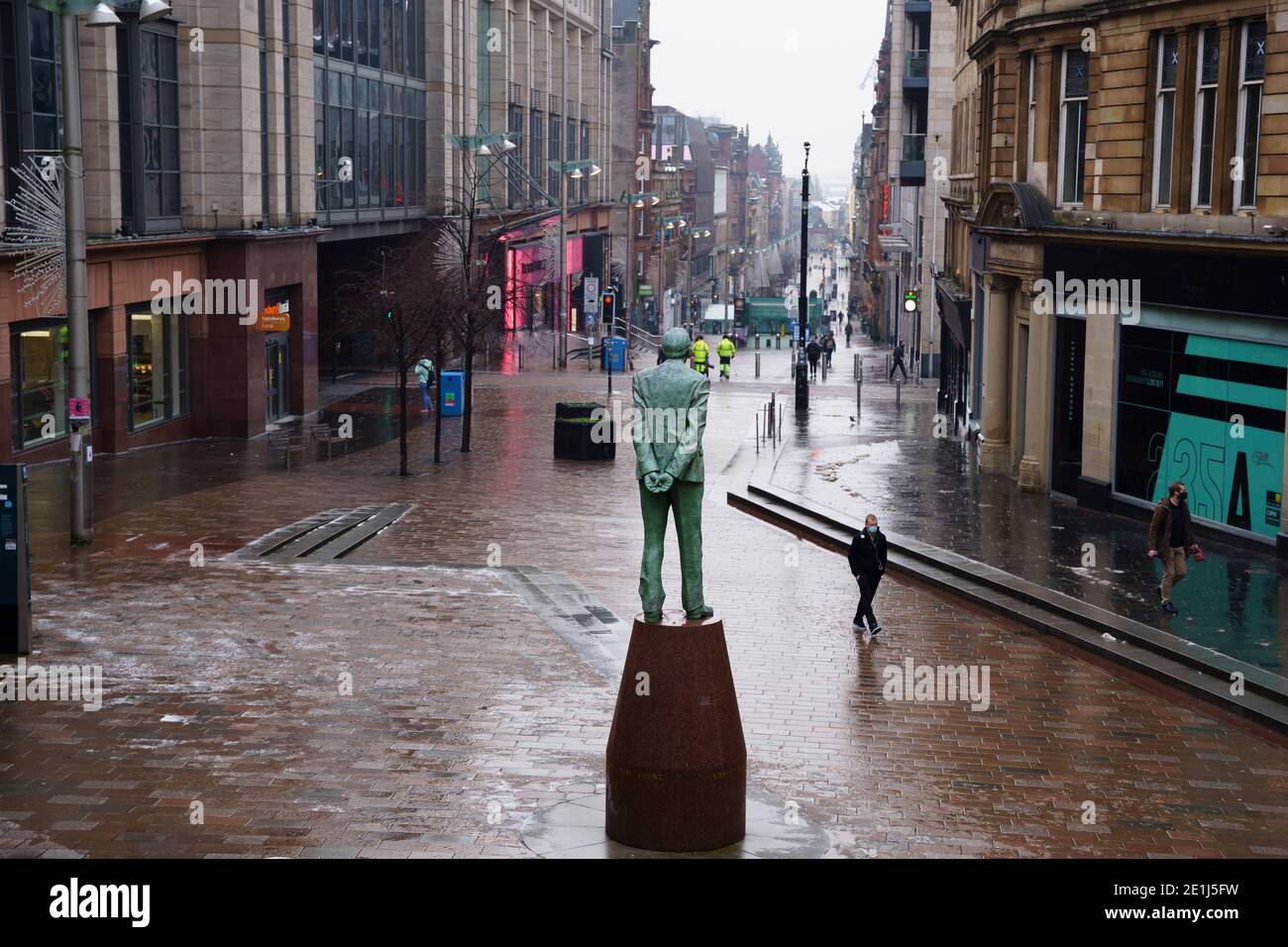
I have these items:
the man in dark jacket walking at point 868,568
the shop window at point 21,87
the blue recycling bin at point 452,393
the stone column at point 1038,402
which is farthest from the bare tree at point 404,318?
the man in dark jacket walking at point 868,568

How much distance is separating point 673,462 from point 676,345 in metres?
0.85

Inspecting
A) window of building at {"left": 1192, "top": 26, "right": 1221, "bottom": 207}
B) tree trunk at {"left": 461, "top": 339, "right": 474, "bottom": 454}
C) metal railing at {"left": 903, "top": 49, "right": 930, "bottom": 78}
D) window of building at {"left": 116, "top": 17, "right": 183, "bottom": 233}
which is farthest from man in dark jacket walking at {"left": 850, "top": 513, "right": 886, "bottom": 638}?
metal railing at {"left": 903, "top": 49, "right": 930, "bottom": 78}

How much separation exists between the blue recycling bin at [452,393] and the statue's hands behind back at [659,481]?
27784 millimetres

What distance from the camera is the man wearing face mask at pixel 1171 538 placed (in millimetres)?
18094

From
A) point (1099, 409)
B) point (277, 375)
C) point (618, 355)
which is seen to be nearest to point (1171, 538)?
point (1099, 409)

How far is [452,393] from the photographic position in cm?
3891

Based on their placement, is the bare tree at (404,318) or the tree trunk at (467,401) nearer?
the bare tree at (404,318)

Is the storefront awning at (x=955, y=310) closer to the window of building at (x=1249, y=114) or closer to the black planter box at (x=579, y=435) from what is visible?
the black planter box at (x=579, y=435)

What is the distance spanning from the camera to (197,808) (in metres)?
11.2

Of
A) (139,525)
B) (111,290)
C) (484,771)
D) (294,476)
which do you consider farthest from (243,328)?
(484,771)

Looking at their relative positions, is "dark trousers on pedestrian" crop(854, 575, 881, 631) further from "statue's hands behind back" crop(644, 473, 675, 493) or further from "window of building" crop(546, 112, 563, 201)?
"window of building" crop(546, 112, 563, 201)

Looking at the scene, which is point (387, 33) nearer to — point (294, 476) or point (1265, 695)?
point (294, 476)

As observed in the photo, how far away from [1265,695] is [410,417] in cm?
2762

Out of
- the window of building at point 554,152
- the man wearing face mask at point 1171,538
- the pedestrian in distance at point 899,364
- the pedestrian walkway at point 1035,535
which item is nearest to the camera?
the pedestrian walkway at point 1035,535
